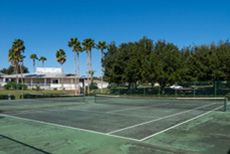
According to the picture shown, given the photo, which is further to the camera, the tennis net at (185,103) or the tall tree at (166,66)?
the tall tree at (166,66)

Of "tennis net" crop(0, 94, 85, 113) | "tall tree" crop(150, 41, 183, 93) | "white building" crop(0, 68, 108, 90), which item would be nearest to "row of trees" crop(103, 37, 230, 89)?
"tall tree" crop(150, 41, 183, 93)

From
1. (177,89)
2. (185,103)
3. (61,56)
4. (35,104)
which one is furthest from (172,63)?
(61,56)

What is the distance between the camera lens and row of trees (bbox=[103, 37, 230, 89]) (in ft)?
106

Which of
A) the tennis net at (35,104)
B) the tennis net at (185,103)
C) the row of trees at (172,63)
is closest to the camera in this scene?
the tennis net at (35,104)

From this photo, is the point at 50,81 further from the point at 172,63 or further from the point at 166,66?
the point at 172,63

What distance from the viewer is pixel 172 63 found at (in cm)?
3425

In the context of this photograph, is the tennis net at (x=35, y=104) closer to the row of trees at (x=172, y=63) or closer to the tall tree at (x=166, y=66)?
the row of trees at (x=172, y=63)

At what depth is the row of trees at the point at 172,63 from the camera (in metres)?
32.4

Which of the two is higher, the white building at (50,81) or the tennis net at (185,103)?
the white building at (50,81)

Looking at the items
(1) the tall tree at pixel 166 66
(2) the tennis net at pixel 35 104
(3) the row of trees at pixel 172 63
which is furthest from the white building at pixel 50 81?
(1) the tall tree at pixel 166 66

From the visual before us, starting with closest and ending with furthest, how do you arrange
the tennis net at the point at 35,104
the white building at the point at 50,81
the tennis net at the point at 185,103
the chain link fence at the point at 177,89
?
the tennis net at the point at 35,104, the tennis net at the point at 185,103, the chain link fence at the point at 177,89, the white building at the point at 50,81

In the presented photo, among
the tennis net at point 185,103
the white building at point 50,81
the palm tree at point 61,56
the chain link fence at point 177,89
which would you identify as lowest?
the tennis net at point 185,103

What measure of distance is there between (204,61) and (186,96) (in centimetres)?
682

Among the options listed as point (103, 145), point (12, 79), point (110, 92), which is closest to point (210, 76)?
point (110, 92)
